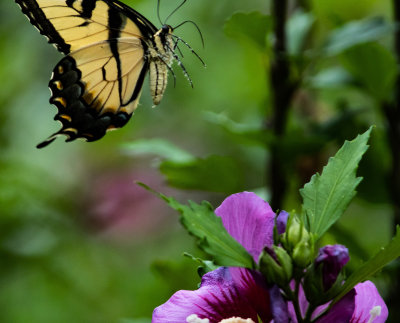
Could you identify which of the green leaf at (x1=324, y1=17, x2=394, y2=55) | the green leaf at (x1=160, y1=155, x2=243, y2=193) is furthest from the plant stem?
the green leaf at (x1=324, y1=17, x2=394, y2=55)

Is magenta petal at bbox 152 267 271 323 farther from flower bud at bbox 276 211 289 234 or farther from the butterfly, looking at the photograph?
the butterfly

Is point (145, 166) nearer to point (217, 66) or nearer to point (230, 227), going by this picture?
point (217, 66)

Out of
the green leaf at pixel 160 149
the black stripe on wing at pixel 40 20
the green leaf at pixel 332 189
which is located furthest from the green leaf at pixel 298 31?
the green leaf at pixel 332 189

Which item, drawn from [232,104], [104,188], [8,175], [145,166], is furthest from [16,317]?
[232,104]

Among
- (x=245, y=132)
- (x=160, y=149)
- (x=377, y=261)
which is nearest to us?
Result: (x=377, y=261)

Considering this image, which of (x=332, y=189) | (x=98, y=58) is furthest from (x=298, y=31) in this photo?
(x=332, y=189)

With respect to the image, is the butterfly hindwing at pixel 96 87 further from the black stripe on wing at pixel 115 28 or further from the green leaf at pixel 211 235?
the green leaf at pixel 211 235

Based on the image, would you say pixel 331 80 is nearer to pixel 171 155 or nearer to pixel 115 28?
pixel 171 155
